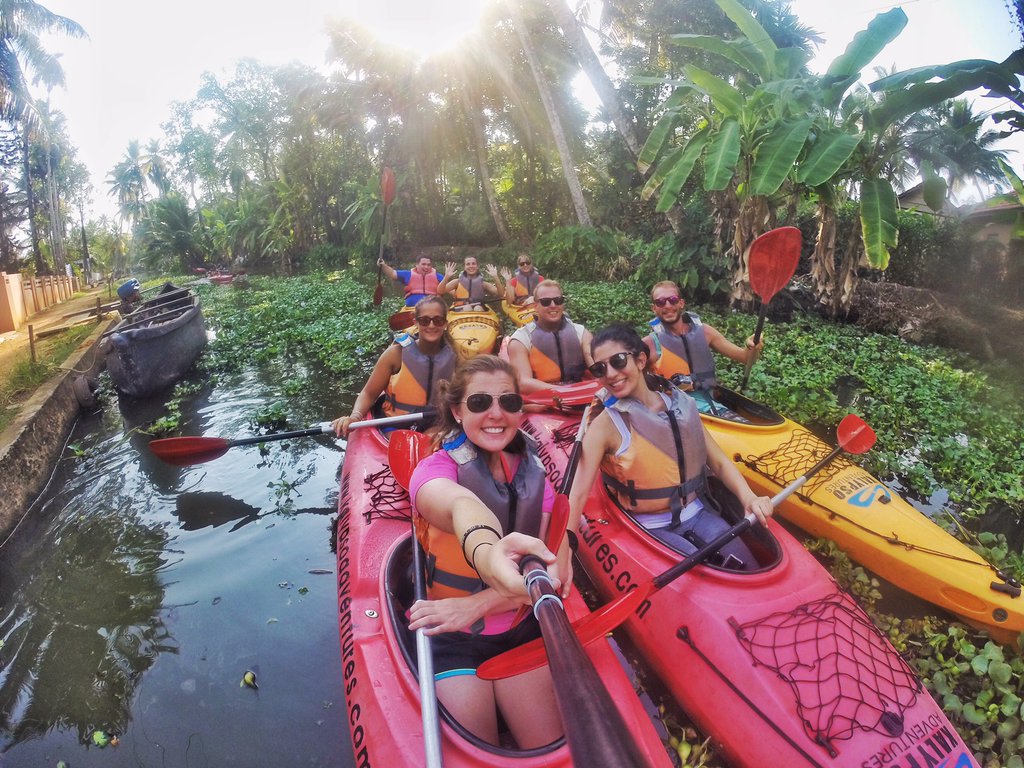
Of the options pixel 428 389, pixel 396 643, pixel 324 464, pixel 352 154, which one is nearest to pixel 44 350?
pixel 324 464

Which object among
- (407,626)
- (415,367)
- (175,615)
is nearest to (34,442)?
(175,615)

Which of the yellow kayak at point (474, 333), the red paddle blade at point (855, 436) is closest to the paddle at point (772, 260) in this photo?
the red paddle blade at point (855, 436)

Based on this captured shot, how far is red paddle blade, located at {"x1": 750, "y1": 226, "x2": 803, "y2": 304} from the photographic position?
15.4 ft

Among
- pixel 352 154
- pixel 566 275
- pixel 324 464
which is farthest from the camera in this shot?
pixel 352 154

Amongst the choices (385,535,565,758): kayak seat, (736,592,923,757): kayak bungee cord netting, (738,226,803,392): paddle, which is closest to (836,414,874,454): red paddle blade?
(736,592,923,757): kayak bungee cord netting

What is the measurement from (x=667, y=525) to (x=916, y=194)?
65.3 ft

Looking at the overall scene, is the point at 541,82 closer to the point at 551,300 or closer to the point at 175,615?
the point at 551,300

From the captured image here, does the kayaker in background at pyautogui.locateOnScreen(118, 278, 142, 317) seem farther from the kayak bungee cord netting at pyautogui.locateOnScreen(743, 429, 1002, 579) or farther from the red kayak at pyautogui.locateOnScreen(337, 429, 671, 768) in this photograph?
the kayak bungee cord netting at pyautogui.locateOnScreen(743, 429, 1002, 579)

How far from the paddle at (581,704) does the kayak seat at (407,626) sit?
98 cm

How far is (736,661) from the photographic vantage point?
2.50m

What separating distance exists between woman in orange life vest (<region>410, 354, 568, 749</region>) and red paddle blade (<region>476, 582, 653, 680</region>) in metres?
0.22

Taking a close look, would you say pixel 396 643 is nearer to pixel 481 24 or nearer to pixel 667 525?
pixel 667 525

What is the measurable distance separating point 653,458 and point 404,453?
4.46 ft

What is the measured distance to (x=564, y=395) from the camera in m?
5.10
